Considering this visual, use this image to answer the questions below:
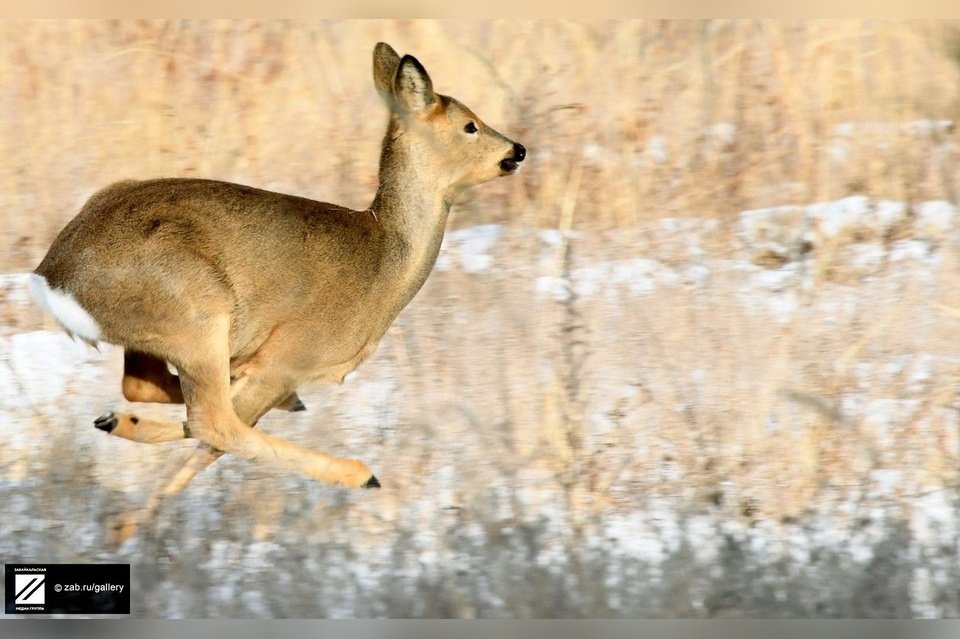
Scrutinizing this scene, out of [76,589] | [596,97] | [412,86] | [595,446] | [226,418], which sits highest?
[596,97]

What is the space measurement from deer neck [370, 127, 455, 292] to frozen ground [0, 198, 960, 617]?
0.79 m

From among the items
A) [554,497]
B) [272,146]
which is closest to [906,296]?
[554,497]

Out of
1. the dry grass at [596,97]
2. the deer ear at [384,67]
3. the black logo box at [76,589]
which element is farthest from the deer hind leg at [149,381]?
the deer ear at [384,67]

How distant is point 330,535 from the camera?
630cm

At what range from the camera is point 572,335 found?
6715 mm

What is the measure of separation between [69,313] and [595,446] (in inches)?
91.5

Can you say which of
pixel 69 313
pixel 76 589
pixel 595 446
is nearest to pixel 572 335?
pixel 595 446

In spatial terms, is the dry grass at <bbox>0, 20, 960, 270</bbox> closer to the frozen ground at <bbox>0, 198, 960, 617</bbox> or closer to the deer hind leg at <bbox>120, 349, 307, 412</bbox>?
the frozen ground at <bbox>0, 198, 960, 617</bbox>

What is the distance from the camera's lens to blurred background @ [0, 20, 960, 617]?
6320 mm

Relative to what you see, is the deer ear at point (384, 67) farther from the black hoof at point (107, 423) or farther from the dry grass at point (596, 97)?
the black hoof at point (107, 423)

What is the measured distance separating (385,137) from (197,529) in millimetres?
1820

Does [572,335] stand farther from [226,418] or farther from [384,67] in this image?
[226,418]

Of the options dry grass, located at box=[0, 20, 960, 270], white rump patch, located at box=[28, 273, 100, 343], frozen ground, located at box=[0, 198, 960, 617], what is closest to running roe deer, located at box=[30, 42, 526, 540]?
white rump patch, located at box=[28, 273, 100, 343]

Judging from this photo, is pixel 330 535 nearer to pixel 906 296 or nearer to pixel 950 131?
pixel 906 296
